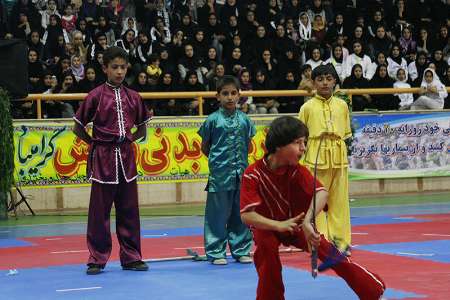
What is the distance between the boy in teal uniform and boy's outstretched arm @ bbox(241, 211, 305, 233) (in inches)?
154

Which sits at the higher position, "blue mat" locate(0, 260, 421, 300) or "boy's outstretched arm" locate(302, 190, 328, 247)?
"boy's outstretched arm" locate(302, 190, 328, 247)

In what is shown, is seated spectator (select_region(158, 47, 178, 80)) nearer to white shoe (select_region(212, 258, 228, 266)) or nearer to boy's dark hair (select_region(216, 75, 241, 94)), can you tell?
boy's dark hair (select_region(216, 75, 241, 94))

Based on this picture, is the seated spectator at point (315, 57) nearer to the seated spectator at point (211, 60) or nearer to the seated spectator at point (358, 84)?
the seated spectator at point (358, 84)

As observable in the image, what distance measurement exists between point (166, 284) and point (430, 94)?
12317 millimetres

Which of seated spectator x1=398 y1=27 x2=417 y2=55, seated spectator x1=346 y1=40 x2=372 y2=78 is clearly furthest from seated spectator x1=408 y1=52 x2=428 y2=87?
seated spectator x1=346 y1=40 x2=372 y2=78

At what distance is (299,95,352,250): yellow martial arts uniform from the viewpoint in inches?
396

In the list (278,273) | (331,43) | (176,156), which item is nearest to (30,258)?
(278,273)

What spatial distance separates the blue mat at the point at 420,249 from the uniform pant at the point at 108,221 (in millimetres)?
2863

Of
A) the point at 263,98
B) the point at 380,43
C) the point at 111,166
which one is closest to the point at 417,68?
the point at 380,43

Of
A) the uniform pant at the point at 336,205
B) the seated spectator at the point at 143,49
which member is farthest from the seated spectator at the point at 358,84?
the uniform pant at the point at 336,205

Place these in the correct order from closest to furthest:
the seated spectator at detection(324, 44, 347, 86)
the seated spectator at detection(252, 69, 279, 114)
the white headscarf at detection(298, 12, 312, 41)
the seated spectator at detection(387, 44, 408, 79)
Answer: the seated spectator at detection(252, 69, 279, 114) < the seated spectator at detection(324, 44, 347, 86) < the seated spectator at detection(387, 44, 408, 79) < the white headscarf at detection(298, 12, 312, 41)

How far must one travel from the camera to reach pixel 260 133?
17.9 m

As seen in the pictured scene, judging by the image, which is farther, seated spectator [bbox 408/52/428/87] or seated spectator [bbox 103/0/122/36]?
seated spectator [bbox 408/52/428/87]

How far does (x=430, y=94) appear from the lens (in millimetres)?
19531
